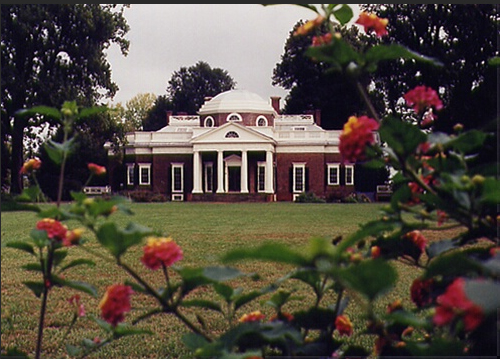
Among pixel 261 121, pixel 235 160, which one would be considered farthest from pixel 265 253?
pixel 261 121

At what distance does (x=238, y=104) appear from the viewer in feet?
113

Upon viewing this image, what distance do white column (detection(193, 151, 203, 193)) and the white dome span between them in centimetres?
297

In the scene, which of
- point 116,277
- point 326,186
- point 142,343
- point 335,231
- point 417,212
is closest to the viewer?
point 417,212

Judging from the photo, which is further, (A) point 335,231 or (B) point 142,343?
(A) point 335,231

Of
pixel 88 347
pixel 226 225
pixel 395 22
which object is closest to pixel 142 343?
pixel 88 347

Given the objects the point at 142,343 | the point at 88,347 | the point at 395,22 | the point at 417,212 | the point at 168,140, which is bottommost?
the point at 142,343

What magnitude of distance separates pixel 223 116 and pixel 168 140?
128 inches

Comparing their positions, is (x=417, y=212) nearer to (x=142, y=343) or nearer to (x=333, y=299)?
(x=142, y=343)

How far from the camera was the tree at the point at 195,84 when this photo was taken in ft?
155

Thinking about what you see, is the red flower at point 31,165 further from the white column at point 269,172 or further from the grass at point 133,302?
the white column at point 269,172

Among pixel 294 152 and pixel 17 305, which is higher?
pixel 294 152

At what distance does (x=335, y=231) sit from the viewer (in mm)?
10594

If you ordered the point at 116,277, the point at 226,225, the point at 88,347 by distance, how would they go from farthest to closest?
the point at 226,225
the point at 116,277
the point at 88,347

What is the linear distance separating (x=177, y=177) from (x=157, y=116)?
12329 millimetres
